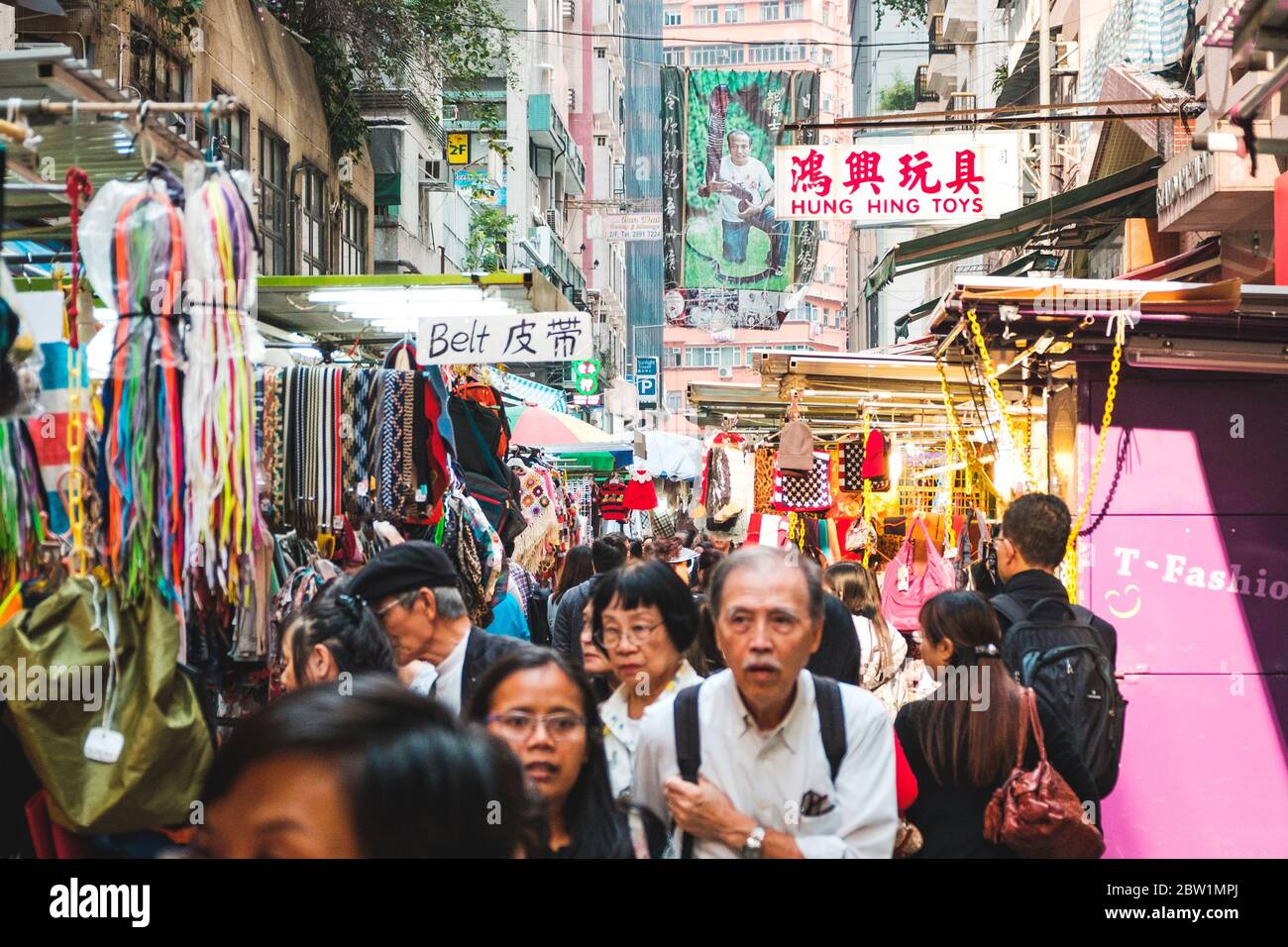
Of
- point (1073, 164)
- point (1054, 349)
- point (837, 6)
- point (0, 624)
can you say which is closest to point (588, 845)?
point (0, 624)

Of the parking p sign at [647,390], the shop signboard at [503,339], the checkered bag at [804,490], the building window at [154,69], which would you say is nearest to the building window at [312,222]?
the building window at [154,69]

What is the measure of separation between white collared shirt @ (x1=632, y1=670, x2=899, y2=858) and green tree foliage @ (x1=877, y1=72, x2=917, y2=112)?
42.5 meters

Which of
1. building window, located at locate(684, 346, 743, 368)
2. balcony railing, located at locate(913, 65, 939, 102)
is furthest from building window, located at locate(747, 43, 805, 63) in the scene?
balcony railing, located at locate(913, 65, 939, 102)

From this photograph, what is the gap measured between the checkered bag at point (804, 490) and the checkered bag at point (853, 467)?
61 cm

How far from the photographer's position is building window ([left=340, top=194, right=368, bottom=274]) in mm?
18156

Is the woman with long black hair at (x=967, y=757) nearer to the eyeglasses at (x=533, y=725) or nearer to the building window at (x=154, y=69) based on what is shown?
the eyeglasses at (x=533, y=725)

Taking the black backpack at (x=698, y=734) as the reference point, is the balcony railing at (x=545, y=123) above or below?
above

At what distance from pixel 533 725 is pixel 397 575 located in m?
Answer: 1.70

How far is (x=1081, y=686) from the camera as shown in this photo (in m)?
5.40

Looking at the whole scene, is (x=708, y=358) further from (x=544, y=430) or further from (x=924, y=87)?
(x=544, y=430)

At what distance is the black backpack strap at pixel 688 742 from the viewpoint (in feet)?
11.1

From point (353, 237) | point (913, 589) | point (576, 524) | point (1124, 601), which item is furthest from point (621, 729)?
point (353, 237)

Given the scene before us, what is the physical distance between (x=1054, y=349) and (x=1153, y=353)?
81cm
